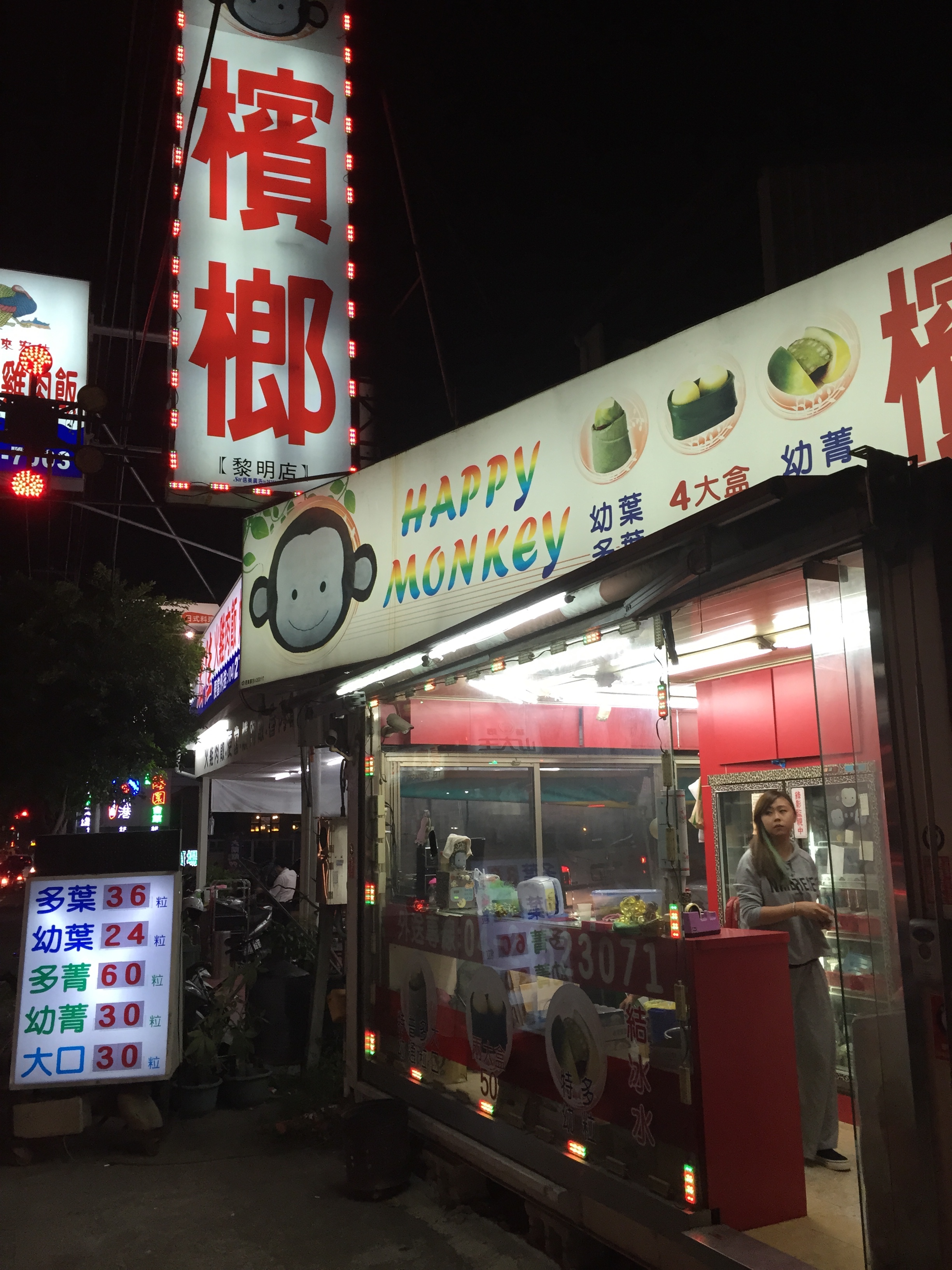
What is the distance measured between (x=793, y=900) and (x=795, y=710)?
6.91ft

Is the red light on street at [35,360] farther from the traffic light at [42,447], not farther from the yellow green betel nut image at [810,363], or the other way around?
the yellow green betel nut image at [810,363]

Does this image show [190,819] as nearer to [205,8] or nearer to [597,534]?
[205,8]

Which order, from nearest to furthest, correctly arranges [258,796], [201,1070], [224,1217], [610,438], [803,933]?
[803,933] < [224,1217] < [610,438] < [201,1070] < [258,796]

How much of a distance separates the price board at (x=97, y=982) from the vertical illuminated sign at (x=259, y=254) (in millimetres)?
3718

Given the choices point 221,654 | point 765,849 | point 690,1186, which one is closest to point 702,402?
point 765,849

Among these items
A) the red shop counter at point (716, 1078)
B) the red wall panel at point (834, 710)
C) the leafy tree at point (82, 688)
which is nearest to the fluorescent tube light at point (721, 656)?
the red shop counter at point (716, 1078)

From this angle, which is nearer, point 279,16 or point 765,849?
point 765,849

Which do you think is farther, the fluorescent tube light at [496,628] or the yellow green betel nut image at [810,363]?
the fluorescent tube light at [496,628]

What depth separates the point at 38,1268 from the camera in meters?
5.30

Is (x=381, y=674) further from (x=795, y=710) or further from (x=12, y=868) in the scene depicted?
(x=12, y=868)

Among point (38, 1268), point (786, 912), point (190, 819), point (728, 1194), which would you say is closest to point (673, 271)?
point (786, 912)

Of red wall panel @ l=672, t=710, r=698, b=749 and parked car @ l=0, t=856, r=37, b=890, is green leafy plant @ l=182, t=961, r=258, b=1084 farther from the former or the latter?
parked car @ l=0, t=856, r=37, b=890

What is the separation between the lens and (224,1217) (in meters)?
5.98

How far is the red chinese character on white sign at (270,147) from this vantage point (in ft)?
32.0
